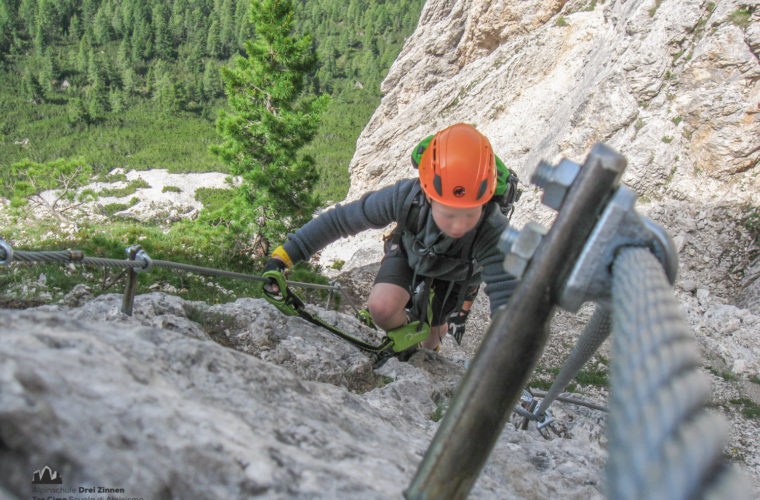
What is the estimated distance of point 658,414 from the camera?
0.65m

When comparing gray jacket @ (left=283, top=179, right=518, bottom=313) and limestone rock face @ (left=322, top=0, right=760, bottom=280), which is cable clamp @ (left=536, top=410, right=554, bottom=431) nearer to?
gray jacket @ (left=283, top=179, right=518, bottom=313)

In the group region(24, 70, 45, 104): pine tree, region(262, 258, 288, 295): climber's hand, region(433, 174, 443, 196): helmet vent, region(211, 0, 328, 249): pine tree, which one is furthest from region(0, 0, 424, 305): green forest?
region(433, 174, 443, 196): helmet vent

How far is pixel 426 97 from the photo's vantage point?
26906 millimetres

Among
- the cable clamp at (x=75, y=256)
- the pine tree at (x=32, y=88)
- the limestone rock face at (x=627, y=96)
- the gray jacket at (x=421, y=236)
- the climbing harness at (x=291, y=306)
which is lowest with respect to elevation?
the pine tree at (x=32, y=88)

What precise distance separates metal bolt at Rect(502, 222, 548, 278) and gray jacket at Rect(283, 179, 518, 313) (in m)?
2.14

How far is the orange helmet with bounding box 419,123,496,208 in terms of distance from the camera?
322cm

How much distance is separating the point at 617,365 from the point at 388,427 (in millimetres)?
1453

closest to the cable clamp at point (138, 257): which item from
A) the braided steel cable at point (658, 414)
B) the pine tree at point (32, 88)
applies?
the braided steel cable at point (658, 414)

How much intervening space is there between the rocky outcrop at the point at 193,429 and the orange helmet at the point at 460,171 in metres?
1.60

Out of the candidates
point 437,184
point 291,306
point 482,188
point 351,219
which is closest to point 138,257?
point 291,306

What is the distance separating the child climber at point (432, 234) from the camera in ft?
10.8

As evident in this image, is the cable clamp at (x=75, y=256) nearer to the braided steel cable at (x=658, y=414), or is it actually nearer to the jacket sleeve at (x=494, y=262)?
the braided steel cable at (x=658, y=414)

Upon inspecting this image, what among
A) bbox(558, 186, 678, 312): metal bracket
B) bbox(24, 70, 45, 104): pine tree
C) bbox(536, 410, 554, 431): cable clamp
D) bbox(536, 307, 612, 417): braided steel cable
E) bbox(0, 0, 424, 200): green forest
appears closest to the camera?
bbox(558, 186, 678, 312): metal bracket

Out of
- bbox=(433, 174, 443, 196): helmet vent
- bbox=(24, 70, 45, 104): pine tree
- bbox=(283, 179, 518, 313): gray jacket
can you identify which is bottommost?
bbox=(24, 70, 45, 104): pine tree
